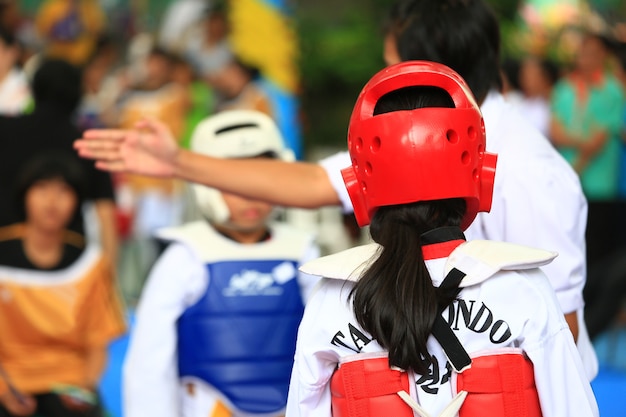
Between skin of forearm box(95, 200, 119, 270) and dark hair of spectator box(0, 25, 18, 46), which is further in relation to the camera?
dark hair of spectator box(0, 25, 18, 46)

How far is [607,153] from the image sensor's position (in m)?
7.60

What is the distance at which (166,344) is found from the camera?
11.8 ft

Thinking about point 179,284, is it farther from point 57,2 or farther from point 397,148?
point 57,2

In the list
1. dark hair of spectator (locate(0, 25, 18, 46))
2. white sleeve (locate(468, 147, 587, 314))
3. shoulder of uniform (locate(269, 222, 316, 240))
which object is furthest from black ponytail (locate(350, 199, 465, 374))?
dark hair of spectator (locate(0, 25, 18, 46))

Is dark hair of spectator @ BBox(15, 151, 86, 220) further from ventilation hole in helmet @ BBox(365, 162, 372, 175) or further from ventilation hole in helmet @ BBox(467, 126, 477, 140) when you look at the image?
ventilation hole in helmet @ BBox(467, 126, 477, 140)

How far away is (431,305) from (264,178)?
95 cm

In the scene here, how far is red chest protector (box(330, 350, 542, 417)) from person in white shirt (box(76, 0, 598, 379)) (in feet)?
2.17

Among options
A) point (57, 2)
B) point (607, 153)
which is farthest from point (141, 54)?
point (607, 153)

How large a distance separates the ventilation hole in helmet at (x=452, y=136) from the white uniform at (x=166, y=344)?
1442mm

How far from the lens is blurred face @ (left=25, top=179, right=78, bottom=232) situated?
15.2ft

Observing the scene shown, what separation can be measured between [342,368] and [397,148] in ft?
1.58

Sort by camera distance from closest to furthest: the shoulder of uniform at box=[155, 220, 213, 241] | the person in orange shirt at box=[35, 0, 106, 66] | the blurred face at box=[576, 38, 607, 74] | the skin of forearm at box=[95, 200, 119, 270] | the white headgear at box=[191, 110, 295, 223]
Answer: the shoulder of uniform at box=[155, 220, 213, 241] → the white headgear at box=[191, 110, 295, 223] → the skin of forearm at box=[95, 200, 119, 270] → the blurred face at box=[576, 38, 607, 74] → the person in orange shirt at box=[35, 0, 106, 66]

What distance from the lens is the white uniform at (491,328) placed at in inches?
91.1

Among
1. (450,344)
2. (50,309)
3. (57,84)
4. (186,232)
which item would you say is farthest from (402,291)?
(57,84)
